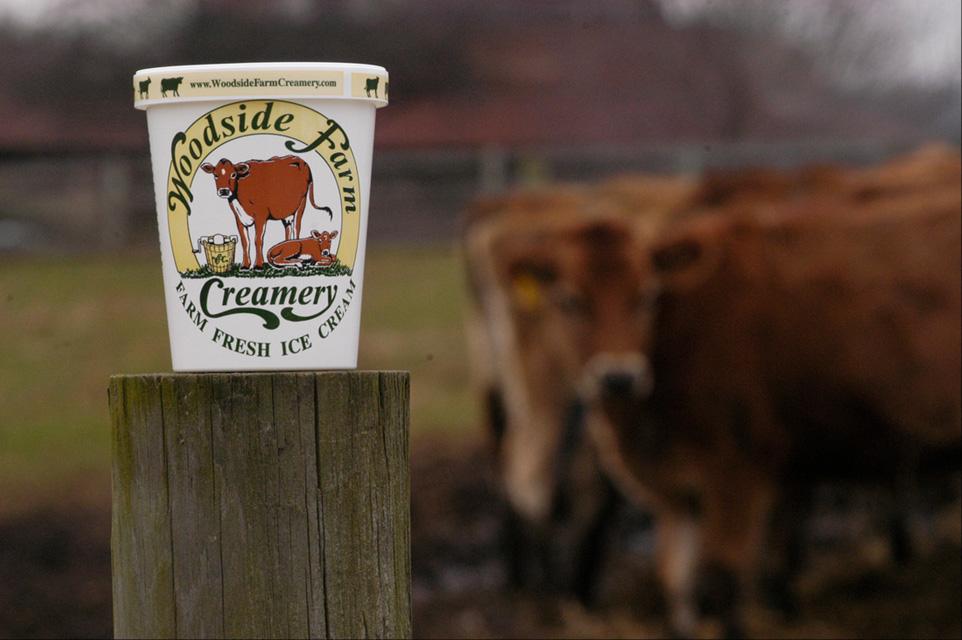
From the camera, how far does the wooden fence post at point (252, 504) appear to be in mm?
1383

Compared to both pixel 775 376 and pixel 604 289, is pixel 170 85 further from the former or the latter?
pixel 775 376

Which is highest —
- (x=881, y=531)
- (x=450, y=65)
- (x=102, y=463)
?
(x=450, y=65)

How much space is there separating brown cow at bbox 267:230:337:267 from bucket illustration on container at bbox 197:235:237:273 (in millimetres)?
40

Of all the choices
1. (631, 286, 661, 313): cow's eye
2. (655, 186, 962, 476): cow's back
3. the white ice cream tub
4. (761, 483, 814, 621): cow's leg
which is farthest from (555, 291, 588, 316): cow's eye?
the white ice cream tub

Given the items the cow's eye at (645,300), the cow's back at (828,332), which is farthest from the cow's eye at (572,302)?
the cow's back at (828,332)

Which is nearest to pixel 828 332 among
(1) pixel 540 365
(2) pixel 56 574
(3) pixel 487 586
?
(1) pixel 540 365

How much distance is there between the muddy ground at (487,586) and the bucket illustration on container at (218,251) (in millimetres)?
3887

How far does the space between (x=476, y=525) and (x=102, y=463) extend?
1655 millimetres

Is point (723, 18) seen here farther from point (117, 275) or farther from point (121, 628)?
point (121, 628)

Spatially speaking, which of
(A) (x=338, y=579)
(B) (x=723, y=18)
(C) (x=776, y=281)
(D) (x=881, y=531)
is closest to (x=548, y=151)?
(B) (x=723, y=18)

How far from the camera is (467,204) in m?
6.20

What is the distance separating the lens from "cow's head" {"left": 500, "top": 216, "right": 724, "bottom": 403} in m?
4.44

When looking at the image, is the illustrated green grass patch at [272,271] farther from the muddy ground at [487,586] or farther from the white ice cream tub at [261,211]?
the muddy ground at [487,586]

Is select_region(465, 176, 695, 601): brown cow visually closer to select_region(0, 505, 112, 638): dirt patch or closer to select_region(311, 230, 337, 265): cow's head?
select_region(0, 505, 112, 638): dirt patch
